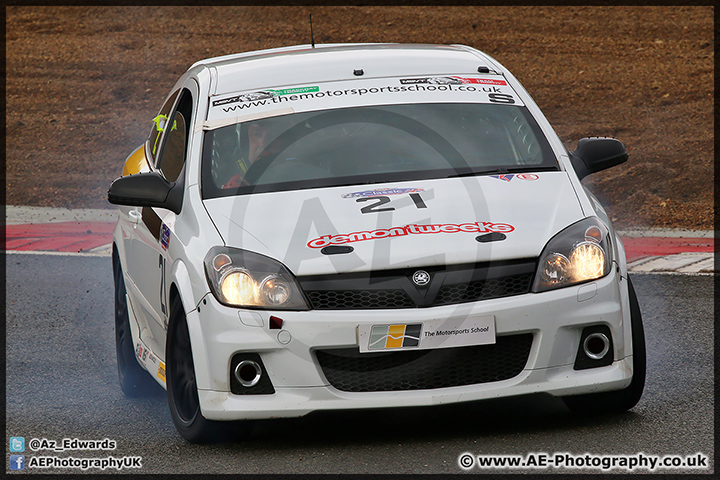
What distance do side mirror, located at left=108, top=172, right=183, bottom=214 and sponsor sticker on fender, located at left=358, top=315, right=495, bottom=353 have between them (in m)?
Answer: 1.37

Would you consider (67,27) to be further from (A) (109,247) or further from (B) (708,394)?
(B) (708,394)

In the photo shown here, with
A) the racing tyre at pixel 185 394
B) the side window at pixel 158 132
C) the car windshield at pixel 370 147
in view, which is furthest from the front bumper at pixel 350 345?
the side window at pixel 158 132

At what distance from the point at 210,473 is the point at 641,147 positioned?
11.3 meters

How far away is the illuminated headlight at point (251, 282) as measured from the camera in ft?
15.7

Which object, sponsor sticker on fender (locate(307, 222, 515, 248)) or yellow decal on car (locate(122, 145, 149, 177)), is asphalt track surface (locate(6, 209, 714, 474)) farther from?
yellow decal on car (locate(122, 145, 149, 177))

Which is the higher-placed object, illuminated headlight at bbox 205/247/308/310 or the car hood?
the car hood

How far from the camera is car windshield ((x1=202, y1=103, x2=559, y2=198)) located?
18.4ft

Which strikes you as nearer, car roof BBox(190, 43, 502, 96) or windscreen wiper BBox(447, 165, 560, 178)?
windscreen wiper BBox(447, 165, 560, 178)

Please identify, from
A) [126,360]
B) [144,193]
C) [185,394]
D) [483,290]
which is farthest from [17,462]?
[483,290]

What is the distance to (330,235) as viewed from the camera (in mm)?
4918

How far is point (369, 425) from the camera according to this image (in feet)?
17.6

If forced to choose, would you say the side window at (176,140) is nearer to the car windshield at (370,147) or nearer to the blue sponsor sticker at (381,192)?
the car windshield at (370,147)

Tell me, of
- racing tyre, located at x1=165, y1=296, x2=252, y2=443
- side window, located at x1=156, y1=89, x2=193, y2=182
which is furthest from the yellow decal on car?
racing tyre, located at x1=165, y1=296, x2=252, y2=443

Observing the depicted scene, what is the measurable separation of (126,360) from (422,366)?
2.36 m
